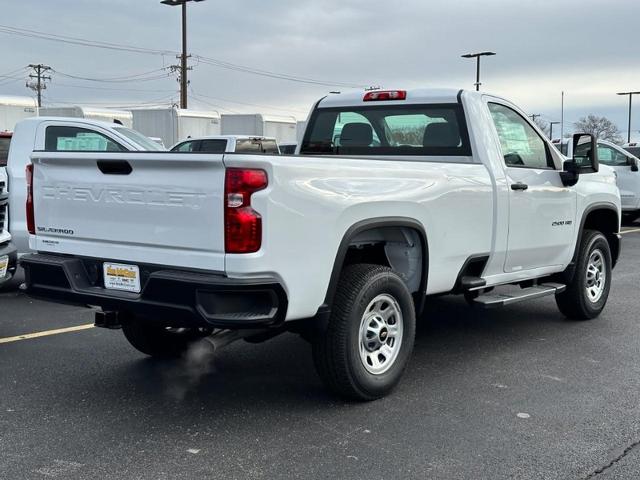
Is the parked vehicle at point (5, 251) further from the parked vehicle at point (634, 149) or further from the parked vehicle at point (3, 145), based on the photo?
the parked vehicle at point (634, 149)

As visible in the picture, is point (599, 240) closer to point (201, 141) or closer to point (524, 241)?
point (524, 241)

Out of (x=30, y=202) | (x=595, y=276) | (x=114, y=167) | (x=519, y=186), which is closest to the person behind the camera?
(x=114, y=167)

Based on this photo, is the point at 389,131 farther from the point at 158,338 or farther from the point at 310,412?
the point at 310,412

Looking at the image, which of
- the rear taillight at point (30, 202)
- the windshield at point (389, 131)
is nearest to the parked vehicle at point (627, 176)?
the windshield at point (389, 131)

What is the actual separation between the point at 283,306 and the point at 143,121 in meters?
23.4

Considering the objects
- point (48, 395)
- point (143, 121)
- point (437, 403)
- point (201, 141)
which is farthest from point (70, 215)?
point (143, 121)

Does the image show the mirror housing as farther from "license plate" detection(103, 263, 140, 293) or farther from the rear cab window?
the rear cab window

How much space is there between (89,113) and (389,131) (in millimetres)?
20245

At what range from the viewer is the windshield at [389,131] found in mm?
5828

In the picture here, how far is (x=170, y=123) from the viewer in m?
25.6

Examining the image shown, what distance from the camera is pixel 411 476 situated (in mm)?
3590

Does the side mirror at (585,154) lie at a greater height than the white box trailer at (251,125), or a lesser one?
lesser

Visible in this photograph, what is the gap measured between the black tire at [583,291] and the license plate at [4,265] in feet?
16.0

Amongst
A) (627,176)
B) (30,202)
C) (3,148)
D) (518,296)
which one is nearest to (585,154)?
(518,296)
